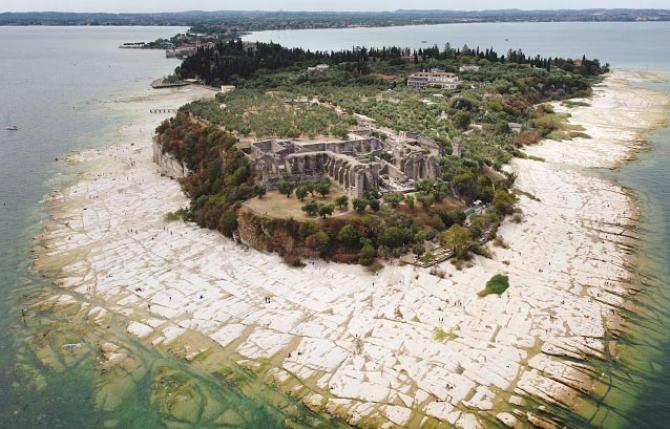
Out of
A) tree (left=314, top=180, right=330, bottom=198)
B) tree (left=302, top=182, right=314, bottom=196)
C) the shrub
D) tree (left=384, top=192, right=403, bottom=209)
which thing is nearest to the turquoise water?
the shrub

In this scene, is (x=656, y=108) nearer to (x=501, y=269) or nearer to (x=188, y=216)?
(x=501, y=269)

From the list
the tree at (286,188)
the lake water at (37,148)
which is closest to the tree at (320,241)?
the tree at (286,188)

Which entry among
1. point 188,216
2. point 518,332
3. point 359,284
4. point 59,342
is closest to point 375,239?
point 359,284

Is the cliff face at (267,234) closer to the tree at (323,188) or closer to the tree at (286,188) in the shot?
the tree at (286,188)

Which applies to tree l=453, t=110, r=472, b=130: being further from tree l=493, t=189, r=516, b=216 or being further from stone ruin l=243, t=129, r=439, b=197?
tree l=493, t=189, r=516, b=216

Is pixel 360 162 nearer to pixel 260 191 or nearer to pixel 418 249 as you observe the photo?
pixel 260 191

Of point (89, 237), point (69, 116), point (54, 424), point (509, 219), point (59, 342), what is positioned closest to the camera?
point (54, 424)
